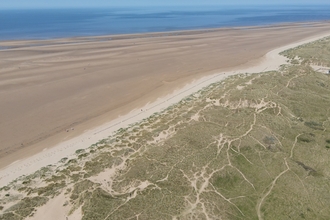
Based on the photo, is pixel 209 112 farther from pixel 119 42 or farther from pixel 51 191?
pixel 119 42

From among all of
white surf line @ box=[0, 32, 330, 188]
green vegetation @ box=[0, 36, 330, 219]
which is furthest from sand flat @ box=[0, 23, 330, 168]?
green vegetation @ box=[0, 36, 330, 219]

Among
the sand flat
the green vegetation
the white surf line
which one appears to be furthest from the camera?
the sand flat

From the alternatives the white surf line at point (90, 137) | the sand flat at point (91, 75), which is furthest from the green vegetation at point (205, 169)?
the sand flat at point (91, 75)

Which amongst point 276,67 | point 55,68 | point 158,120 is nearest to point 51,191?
point 158,120

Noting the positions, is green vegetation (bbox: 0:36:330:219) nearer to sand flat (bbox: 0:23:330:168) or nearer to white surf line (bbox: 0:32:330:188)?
white surf line (bbox: 0:32:330:188)

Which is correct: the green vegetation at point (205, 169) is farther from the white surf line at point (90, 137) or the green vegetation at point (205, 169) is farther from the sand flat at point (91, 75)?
the sand flat at point (91, 75)

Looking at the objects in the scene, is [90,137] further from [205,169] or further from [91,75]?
[91,75]
